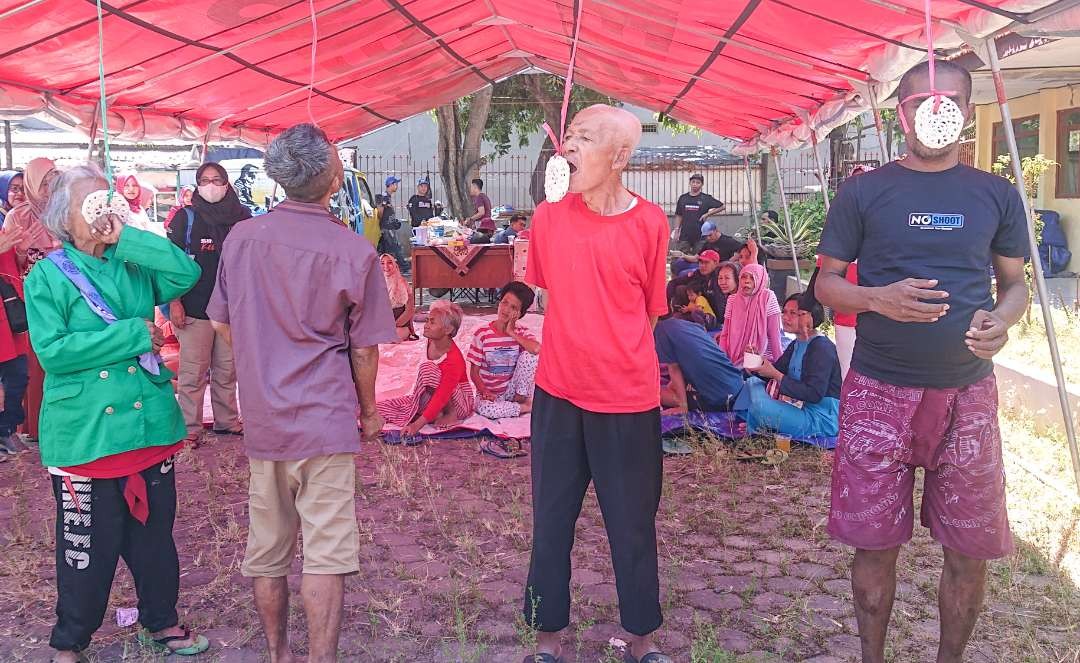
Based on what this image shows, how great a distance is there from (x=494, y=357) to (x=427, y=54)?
2.87m

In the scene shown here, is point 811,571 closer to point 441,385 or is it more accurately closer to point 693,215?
point 441,385

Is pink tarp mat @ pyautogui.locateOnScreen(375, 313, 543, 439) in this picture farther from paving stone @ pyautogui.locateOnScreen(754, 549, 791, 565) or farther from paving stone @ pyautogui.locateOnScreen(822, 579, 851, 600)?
paving stone @ pyautogui.locateOnScreen(822, 579, 851, 600)

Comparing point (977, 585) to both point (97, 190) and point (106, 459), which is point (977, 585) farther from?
point (97, 190)

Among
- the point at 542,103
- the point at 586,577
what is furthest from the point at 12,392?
the point at 542,103

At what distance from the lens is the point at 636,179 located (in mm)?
25156

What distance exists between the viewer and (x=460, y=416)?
6625 millimetres

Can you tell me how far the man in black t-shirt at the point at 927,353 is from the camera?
2.67 metres

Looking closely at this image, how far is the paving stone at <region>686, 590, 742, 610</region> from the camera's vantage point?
376 cm

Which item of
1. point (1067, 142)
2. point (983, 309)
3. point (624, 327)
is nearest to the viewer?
point (983, 309)

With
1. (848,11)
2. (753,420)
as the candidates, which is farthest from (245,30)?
(753,420)

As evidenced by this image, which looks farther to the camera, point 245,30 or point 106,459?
point 245,30

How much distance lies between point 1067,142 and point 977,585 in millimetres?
11416

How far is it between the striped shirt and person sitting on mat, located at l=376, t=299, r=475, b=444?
0.19m

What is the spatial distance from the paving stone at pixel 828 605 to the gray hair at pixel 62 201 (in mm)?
2988
